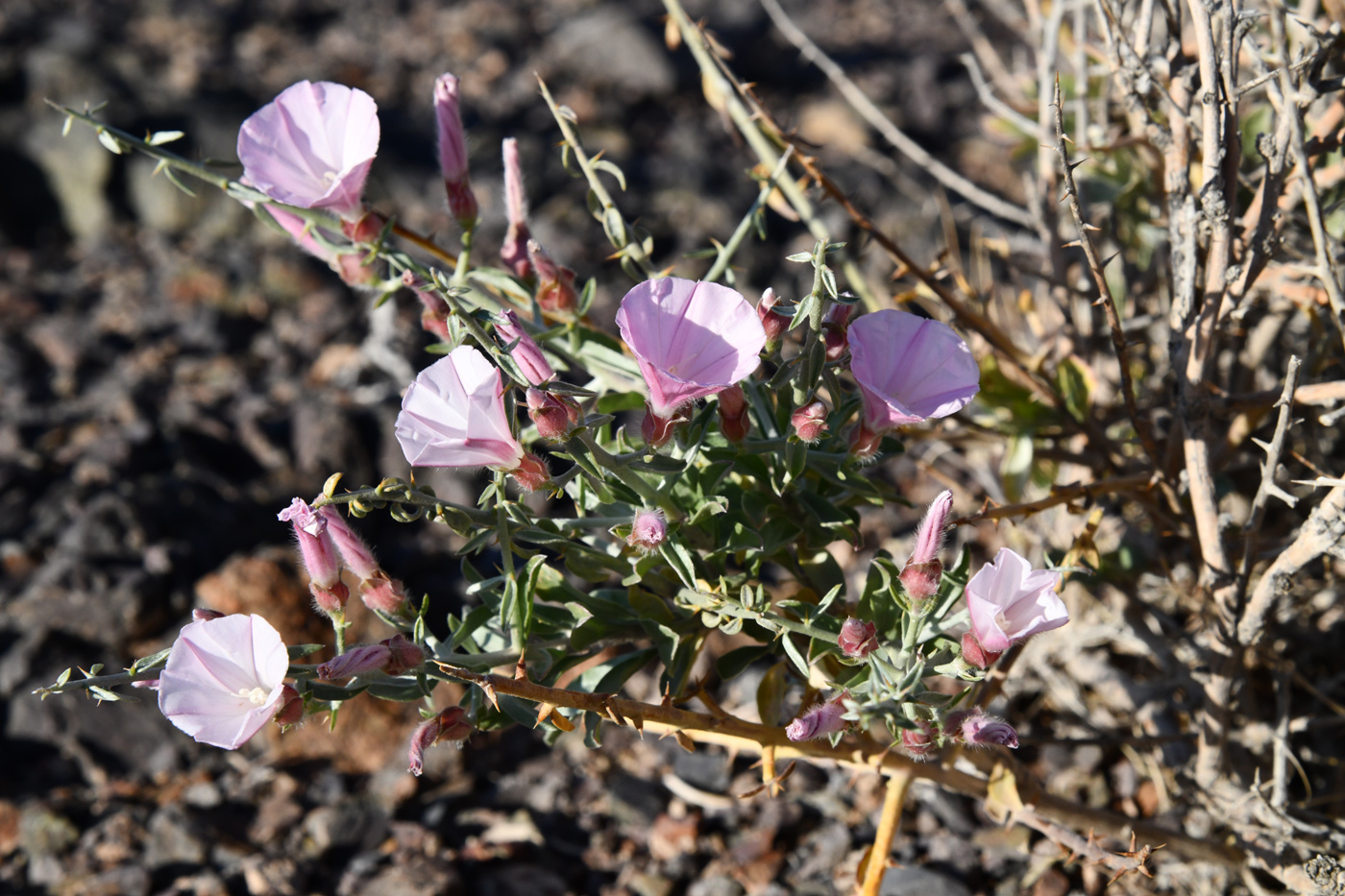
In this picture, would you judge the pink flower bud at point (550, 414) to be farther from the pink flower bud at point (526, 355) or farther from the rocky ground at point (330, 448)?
the rocky ground at point (330, 448)

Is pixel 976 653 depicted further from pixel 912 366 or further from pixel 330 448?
pixel 330 448

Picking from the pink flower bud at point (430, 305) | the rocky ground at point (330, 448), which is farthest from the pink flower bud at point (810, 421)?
the rocky ground at point (330, 448)

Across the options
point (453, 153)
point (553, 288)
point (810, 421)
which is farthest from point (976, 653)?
point (453, 153)

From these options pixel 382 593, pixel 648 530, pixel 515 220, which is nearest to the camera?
pixel 648 530

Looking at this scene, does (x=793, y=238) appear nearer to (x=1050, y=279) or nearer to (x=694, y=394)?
(x=1050, y=279)

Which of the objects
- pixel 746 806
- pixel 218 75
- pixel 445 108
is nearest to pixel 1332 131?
pixel 445 108

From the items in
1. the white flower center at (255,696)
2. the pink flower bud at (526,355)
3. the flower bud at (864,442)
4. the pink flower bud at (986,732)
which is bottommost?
the white flower center at (255,696)

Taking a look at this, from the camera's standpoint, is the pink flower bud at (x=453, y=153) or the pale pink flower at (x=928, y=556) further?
the pink flower bud at (x=453, y=153)
